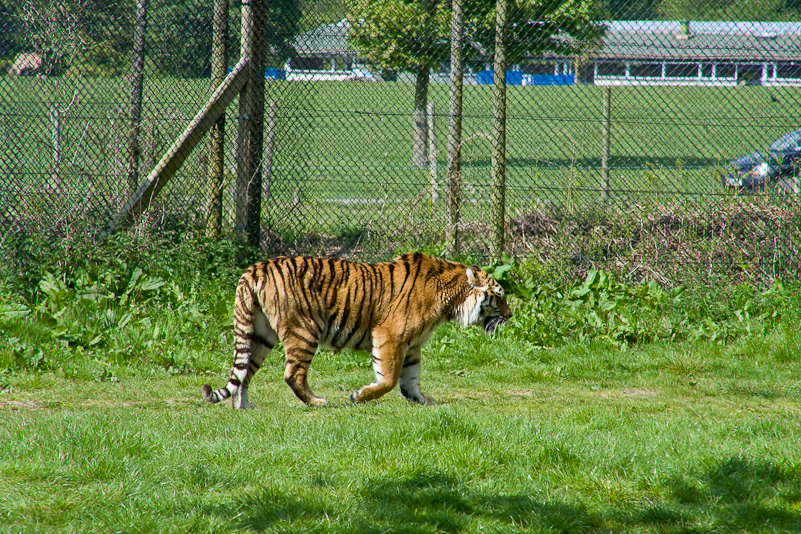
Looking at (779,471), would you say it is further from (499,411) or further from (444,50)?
(444,50)

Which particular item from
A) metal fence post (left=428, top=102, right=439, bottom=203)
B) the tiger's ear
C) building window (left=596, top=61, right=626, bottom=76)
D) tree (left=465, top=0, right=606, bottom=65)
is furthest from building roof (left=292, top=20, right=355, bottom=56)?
the tiger's ear

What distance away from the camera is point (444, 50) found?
8.70 meters

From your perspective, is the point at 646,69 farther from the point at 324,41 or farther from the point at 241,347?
the point at 241,347

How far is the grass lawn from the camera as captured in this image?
3607mm

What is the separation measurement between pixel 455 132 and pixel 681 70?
2.77 metres

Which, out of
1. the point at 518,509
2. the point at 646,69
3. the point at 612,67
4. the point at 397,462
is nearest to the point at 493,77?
the point at 612,67

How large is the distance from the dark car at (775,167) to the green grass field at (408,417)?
1296 millimetres

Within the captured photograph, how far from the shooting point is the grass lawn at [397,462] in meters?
3.61

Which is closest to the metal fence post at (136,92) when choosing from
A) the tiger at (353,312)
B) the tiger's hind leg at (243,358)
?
the tiger at (353,312)

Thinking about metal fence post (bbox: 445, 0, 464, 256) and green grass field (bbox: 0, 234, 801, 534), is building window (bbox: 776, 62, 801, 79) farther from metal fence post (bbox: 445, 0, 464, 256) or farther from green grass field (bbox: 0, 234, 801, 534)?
metal fence post (bbox: 445, 0, 464, 256)

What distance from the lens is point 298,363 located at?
5.85m

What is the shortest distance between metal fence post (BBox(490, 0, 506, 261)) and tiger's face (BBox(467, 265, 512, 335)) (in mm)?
2163

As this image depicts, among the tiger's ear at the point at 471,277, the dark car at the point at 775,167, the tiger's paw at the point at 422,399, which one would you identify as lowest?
the tiger's paw at the point at 422,399

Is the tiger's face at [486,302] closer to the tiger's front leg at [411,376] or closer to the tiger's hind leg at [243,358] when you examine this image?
the tiger's front leg at [411,376]
